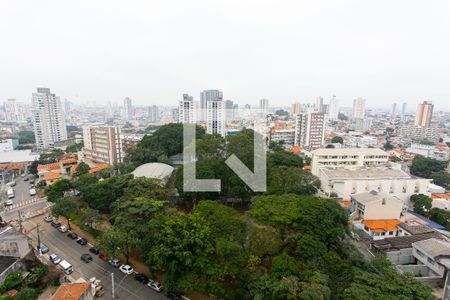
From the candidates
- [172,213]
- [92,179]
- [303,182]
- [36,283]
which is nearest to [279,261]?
[172,213]

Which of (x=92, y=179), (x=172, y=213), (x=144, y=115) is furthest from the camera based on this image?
(x=144, y=115)

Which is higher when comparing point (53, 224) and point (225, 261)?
point (225, 261)

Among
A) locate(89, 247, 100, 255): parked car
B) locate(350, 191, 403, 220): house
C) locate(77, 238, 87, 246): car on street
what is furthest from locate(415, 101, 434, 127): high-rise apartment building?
locate(77, 238, 87, 246): car on street

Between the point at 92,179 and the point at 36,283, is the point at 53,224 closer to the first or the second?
the point at 92,179

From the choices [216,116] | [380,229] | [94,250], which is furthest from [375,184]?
[216,116]

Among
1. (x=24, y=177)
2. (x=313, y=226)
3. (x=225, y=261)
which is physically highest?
(x=313, y=226)

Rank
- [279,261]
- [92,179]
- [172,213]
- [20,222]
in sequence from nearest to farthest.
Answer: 1. [279,261]
2. [172,213]
3. [20,222]
4. [92,179]

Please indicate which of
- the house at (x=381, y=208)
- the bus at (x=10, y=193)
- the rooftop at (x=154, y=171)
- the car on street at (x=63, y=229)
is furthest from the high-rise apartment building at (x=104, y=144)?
the house at (x=381, y=208)
